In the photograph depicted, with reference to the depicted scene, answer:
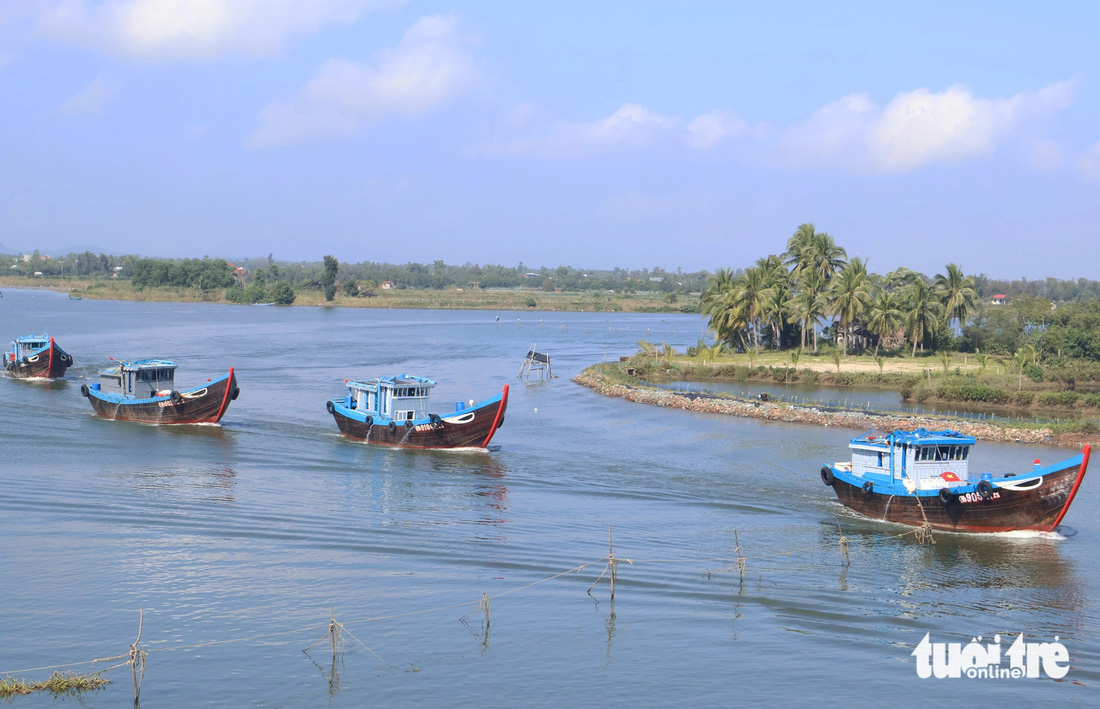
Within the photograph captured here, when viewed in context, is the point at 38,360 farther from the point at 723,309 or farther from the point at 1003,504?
the point at 1003,504

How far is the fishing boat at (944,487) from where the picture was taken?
1252 inches

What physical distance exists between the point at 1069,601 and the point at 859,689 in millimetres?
9353

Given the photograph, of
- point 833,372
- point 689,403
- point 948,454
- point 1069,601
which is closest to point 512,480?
point 948,454

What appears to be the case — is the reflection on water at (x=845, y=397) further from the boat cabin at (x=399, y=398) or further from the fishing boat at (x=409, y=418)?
the boat cabin at (x=399, y=398)

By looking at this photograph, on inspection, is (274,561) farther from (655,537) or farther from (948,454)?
(948,454)

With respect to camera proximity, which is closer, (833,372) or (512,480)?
(512,480)

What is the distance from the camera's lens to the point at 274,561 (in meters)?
27.6

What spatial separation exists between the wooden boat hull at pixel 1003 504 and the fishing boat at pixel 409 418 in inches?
746

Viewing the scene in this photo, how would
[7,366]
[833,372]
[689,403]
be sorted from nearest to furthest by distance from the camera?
[689,403], [7,366], [833,372]

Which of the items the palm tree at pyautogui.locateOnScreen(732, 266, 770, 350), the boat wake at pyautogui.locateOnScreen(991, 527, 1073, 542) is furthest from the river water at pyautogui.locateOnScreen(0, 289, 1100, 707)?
the palm tree at pyautogui.locateOnScreen(732, 266, 770, 350)

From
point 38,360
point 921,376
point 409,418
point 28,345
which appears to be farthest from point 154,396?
point 921,376

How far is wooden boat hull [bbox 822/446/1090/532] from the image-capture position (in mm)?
31469

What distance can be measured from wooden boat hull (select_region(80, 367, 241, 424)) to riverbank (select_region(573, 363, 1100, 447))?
94.4 feet

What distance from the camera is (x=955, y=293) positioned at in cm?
9738
